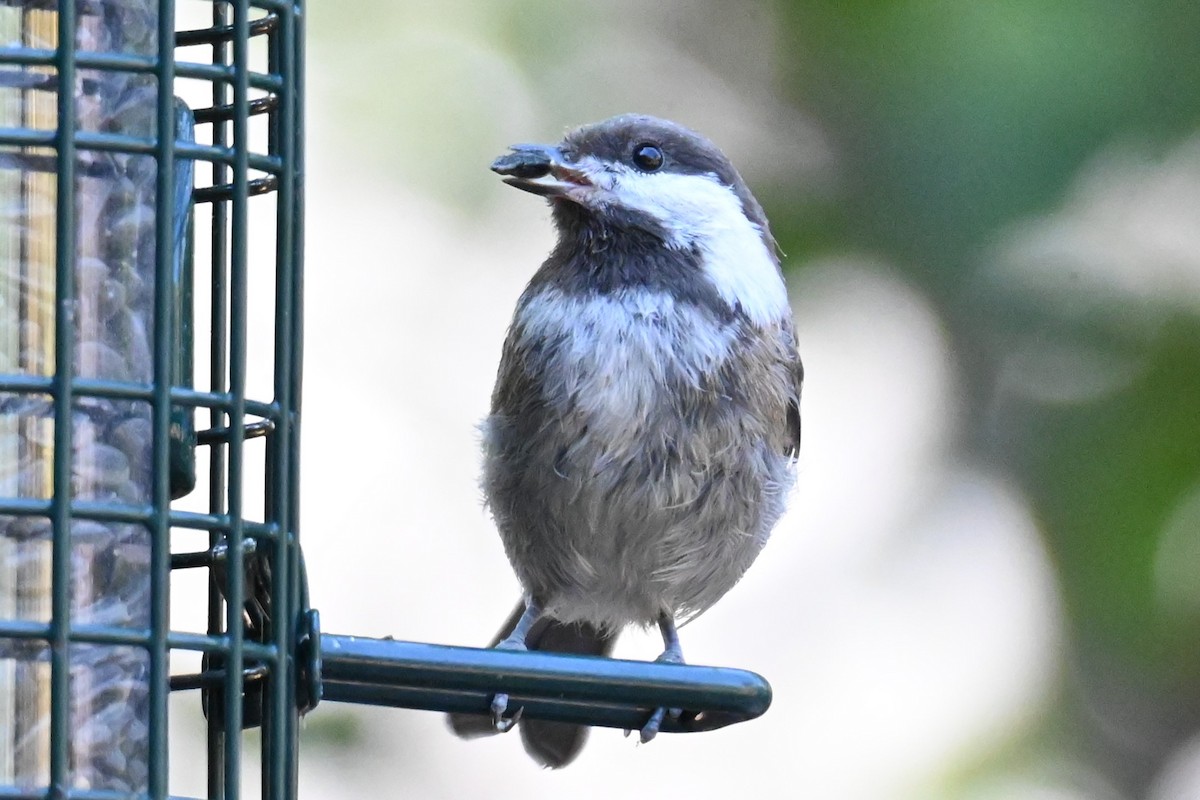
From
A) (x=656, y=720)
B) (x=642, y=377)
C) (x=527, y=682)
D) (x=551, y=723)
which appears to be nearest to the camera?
(x=527, y=682)

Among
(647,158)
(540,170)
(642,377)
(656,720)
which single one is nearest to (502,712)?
(656,720)

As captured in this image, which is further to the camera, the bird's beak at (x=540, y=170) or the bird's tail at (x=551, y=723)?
the bird's tail at (x=551, y=723)

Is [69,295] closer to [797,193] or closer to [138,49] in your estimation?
[138,49]

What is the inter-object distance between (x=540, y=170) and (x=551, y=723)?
56.0 inches

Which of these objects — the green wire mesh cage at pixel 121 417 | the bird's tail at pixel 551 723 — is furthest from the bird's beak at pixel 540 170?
the green wire mesh cage at pixel 121 417

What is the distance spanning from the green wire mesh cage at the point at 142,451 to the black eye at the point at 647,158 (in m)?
1.58

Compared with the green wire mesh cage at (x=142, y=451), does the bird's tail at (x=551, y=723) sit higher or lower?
lower

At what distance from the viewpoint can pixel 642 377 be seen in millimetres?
4355

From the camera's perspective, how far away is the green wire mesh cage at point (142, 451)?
8.50ft

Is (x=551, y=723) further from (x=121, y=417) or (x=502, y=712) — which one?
(x=121, y=417)

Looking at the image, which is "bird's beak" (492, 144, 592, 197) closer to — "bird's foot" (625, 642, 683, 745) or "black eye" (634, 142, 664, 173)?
"black eye" (634, 142, 664, 173)

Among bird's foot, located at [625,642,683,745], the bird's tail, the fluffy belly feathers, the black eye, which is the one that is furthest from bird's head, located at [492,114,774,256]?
bird's foot, located at [625,642,683,745]

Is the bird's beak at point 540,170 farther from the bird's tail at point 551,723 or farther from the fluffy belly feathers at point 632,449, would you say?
the bird's tail at point 551,723

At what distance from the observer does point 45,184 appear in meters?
2.76
